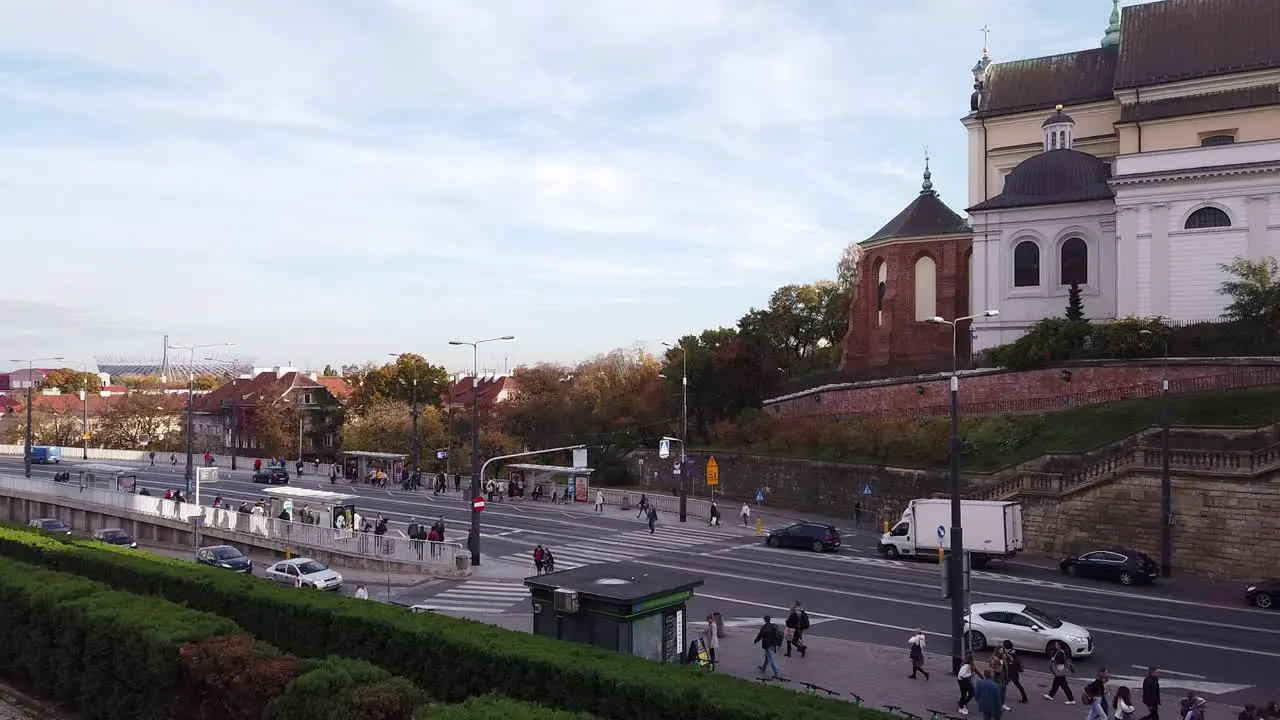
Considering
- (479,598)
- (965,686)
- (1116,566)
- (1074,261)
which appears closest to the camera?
(965,686)

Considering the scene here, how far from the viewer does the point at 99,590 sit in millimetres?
18500

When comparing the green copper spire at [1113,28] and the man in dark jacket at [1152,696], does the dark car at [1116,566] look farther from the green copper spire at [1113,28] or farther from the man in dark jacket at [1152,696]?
the green copper spire at [1113,28]

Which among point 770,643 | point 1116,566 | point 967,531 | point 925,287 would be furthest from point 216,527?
point 925,287

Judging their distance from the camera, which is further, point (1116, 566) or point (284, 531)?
point (284, 531)

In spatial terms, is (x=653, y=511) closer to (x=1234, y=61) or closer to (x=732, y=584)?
(x=732, y=584)

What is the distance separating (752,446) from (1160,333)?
2189cm

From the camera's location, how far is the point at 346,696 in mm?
12148

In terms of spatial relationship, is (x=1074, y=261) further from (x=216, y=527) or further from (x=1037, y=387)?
(x=216, y=527)

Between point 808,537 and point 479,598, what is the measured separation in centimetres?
1471

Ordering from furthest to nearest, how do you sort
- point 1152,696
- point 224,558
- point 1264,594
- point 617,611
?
point 224,558, point 1264,594, point 617,611, point 1152,696

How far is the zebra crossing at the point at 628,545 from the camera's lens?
36312mm

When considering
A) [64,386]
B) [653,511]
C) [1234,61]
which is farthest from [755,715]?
[64,386]

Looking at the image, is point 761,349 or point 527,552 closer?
point 527,552

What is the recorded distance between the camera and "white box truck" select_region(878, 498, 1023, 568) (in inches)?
1289
